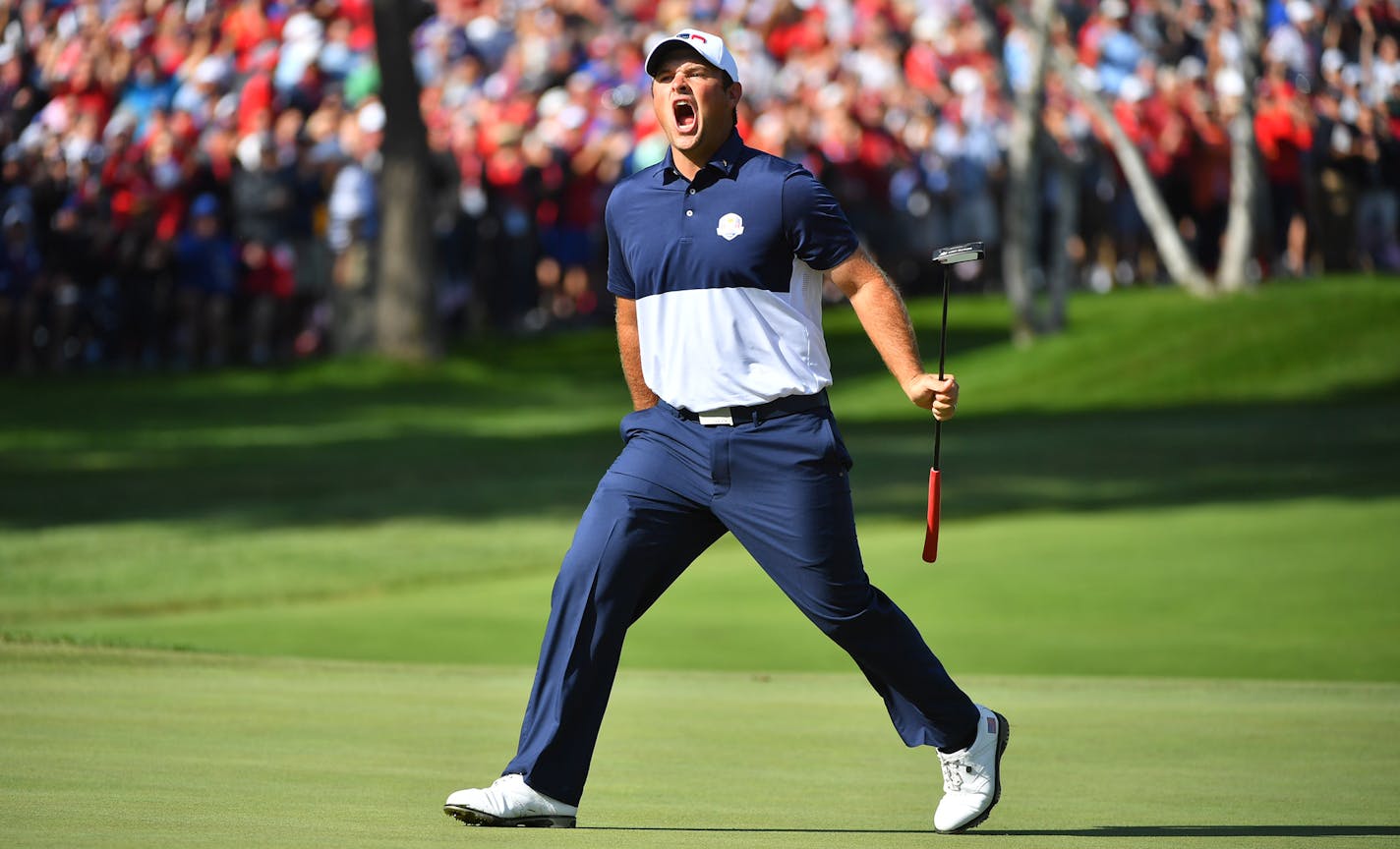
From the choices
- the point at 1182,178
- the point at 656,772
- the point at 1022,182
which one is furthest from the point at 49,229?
the point at 656,772

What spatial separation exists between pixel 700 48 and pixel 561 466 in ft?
43.6

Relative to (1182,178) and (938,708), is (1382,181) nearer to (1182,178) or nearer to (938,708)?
(1182,178)

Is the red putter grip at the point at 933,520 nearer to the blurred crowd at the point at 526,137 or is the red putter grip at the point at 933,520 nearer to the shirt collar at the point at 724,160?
the shirt collar at the point at 724,160

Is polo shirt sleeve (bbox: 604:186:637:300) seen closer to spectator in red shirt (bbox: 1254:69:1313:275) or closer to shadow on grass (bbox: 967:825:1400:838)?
shadow on grass (bbox: 967:825:1400:838)

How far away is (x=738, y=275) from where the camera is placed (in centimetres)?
549

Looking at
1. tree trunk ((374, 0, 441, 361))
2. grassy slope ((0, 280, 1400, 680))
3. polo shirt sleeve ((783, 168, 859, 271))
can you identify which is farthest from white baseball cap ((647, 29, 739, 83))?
tree trunk ((374, 0, 441, 361))

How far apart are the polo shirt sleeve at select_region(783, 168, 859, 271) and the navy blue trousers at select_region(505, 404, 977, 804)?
0.38 meters

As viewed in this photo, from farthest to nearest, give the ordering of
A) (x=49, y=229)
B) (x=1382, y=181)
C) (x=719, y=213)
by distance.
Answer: (x=1382, y=181), (x=49, y=229), (x=719, y=213)

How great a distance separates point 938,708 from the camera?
18.8 ft

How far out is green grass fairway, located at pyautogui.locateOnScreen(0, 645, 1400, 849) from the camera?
534cm

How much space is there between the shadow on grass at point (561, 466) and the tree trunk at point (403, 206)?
11.2ft

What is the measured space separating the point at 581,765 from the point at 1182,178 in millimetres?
24156

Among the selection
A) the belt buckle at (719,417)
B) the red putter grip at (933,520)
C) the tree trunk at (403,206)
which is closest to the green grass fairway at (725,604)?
the tree trunk at (403,206)

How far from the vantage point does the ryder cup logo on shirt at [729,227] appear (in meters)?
5.49
